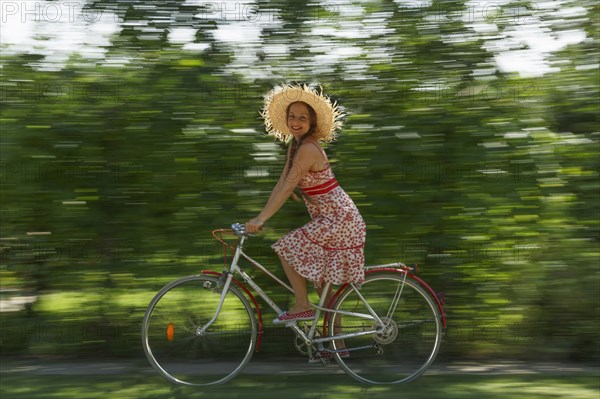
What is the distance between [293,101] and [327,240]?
0.98 m

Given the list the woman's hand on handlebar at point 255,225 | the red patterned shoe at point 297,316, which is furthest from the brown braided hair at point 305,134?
the red patterned shoe at point 297,316

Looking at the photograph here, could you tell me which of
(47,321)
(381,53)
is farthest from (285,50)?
(47,321)

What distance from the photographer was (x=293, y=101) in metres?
5.41

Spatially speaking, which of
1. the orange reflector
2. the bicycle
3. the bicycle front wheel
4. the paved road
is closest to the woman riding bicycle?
the bicycle

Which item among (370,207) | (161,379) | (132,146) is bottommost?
(161,379)

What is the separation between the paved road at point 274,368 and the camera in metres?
5.83

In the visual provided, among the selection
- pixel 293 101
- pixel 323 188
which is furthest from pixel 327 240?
pixel 293 101

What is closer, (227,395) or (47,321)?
(227,395)

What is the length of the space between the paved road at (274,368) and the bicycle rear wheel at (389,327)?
23 centimetres

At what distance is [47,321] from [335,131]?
2.66 metres

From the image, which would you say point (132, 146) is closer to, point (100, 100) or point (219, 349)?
point (100, 100)

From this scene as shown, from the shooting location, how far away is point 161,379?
18.5 feet

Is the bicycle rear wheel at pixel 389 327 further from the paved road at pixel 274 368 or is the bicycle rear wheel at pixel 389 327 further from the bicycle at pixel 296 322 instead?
the paved road at pixel 274 368

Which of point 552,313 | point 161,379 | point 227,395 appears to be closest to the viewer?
point 227,395
